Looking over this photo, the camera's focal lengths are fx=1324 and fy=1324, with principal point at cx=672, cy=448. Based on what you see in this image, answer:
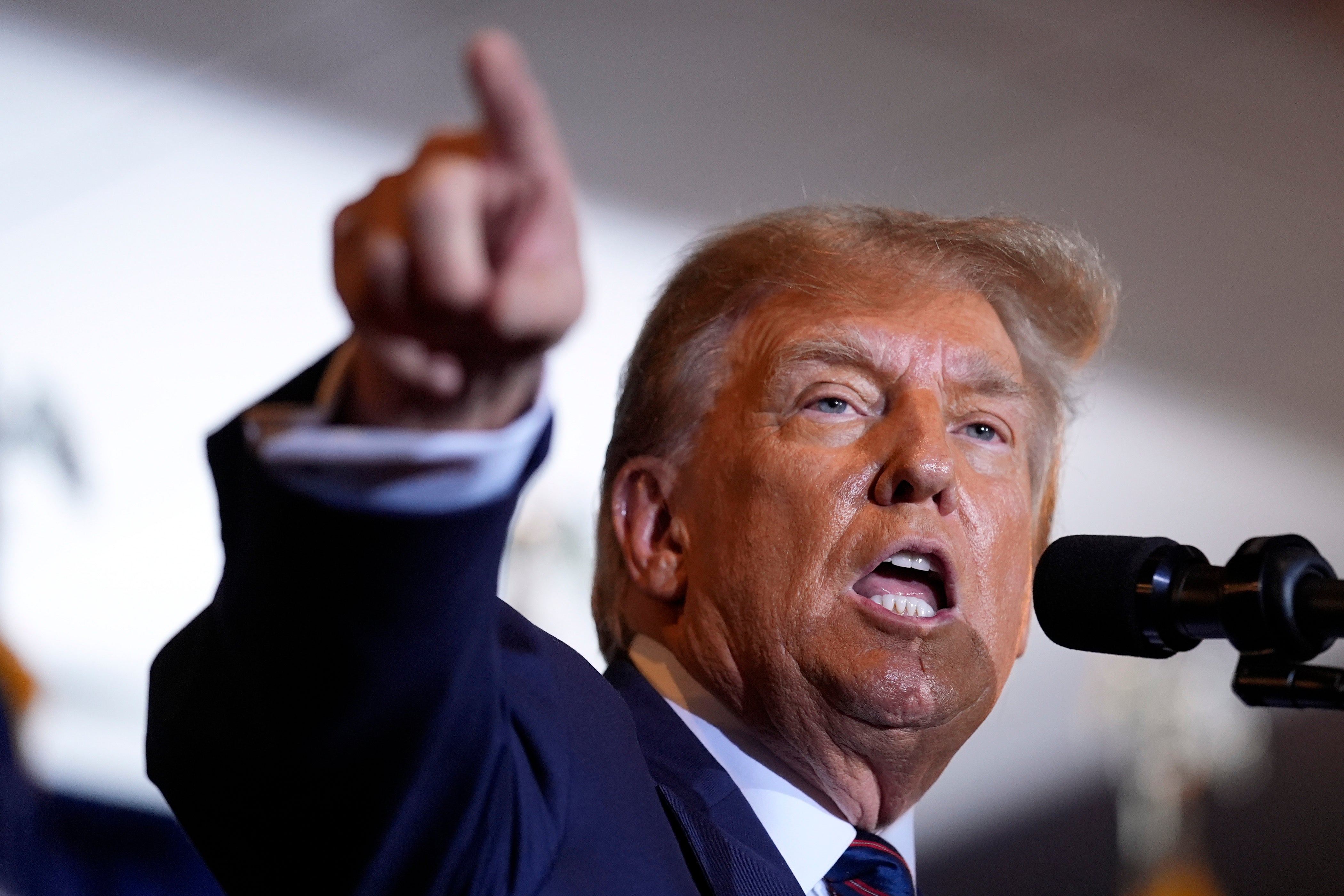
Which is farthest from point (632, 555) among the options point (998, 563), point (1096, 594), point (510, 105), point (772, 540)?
point (510, 105)

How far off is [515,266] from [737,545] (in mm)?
930

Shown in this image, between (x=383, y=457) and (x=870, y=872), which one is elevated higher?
(x=383, y=457)

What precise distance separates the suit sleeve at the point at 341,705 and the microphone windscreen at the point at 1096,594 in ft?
1.39

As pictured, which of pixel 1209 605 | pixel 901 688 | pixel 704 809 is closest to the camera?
pixel 1209 605

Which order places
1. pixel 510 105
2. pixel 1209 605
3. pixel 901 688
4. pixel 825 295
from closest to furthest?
pixel 510 105, pixel 1209 605, pixel 901 688, pixel 825 295

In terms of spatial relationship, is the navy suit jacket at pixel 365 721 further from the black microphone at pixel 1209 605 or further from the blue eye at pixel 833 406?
the blue eye at pixel 833 406

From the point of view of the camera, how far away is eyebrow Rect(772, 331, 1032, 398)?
1.63m

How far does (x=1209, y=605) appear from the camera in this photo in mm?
900

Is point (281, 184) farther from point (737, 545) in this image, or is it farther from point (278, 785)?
point (278, 785)

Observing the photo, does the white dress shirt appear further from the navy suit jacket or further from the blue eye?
the blue eye

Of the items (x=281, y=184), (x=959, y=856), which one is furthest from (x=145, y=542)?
(x=959, y=856)

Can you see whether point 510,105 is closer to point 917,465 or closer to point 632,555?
point 917,465

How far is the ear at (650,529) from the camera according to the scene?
5.48 ft

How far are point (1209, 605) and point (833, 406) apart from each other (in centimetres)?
76
